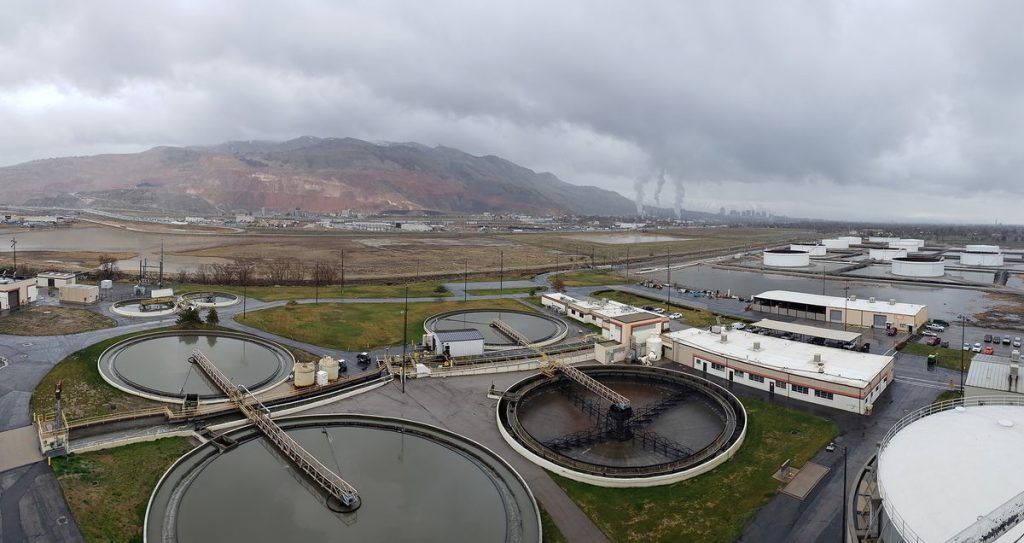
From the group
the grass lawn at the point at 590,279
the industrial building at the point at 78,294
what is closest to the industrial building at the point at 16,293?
the industrial building at the point at 78,294

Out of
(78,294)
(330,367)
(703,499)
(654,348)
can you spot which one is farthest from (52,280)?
(703,499)

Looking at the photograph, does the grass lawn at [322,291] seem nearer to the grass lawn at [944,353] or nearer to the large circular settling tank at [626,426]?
the large circular settling tank at [626,426]

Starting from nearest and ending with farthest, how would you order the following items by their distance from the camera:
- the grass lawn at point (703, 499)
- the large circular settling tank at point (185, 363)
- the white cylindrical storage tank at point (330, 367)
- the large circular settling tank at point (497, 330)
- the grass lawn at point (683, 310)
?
the grass lawn at point (703, 499), the large circular settling tank at point (185, 363), the white cylindrical storage tank at point (330, 367), the large circular settling tank at point (497, 330), the grass lawn at point (683, 310)

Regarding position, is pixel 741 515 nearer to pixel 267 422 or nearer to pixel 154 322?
pixel 267 422

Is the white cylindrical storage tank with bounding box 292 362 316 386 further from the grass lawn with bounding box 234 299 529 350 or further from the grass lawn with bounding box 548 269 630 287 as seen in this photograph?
the grass lawn with bounding box 548 269 630 287

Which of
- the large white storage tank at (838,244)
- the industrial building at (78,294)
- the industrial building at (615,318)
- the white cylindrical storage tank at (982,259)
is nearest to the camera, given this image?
the industrial building at (615,318)

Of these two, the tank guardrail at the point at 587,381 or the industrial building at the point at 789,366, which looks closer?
the tank guardrail at the point at 587,381
